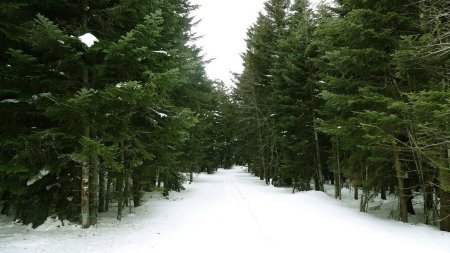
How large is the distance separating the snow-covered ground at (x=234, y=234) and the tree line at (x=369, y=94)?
1799mm

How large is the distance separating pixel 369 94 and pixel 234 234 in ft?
20.9

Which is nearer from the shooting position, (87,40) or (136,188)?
(87,40)

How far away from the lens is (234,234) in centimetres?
954

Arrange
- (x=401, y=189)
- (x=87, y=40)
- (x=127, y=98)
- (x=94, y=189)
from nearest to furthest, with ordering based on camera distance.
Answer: (x=127, y=98) < (x=87, y=40) < (x=94, y=189) < (x=401, y=189)

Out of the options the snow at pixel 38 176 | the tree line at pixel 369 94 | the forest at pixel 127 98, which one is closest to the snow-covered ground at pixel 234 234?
the forest at pixel 127 98

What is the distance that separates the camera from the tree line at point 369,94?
32.0 feet

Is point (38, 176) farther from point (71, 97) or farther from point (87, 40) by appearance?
point (87, 40)

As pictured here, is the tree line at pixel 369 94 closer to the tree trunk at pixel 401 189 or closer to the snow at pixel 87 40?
the tree trunk at pixel 401 189

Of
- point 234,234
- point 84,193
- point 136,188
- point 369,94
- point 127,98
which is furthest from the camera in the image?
point 136,188

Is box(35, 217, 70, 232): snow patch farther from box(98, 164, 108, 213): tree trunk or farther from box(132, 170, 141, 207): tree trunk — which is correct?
box(132, 170, 141, 207): tree trunk

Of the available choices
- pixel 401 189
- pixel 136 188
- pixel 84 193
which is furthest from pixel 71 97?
pixel 401 189

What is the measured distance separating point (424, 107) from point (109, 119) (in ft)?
29.5

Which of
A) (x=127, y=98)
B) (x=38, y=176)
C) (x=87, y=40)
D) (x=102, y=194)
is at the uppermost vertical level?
(x=87, y=40)

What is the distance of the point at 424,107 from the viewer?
346 inches
